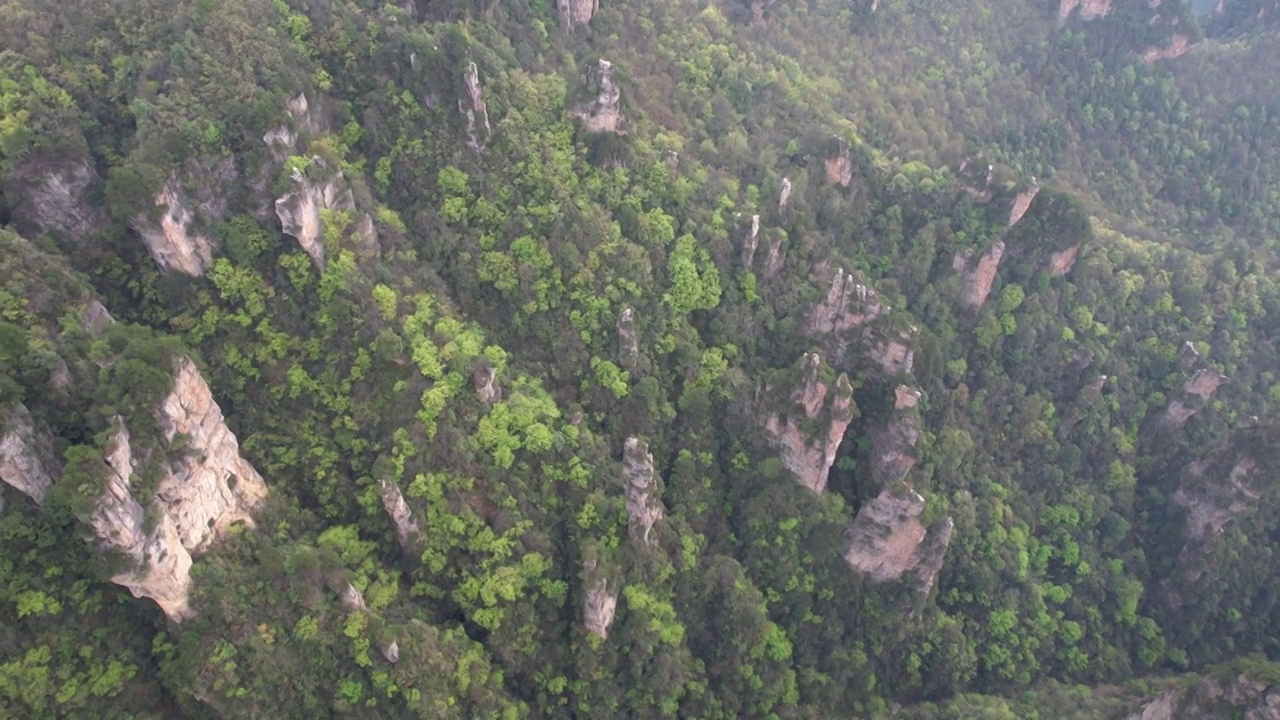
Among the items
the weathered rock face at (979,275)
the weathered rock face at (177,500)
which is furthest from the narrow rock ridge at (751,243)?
the weathered rock face at (177,500)

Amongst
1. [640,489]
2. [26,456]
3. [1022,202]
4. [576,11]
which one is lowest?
[640,489]

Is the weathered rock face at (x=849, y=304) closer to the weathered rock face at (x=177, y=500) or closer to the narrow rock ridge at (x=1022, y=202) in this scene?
the narrow rock ridge at (x=1022, y=202)

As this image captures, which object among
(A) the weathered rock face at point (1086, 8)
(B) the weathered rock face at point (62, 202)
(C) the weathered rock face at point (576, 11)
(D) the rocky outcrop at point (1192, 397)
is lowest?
(D) the rocky outcrop at point (1192, 397)

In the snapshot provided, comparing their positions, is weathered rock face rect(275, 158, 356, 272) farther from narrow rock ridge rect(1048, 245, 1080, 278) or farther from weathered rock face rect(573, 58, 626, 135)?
Result: narrow rock ridge rect(1048, 245, 1080, 278)

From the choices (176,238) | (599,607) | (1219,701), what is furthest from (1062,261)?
(176,238)

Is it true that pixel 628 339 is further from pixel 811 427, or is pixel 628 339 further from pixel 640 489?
pixel 811 427

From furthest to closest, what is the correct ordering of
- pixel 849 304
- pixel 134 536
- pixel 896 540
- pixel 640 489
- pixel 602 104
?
pixel 849 304 → pixel 602 104 → pixel 896 540 → pixel 640 489 → pixel 134 536

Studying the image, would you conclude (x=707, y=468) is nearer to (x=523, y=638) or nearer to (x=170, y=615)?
(x=523, y=638)
